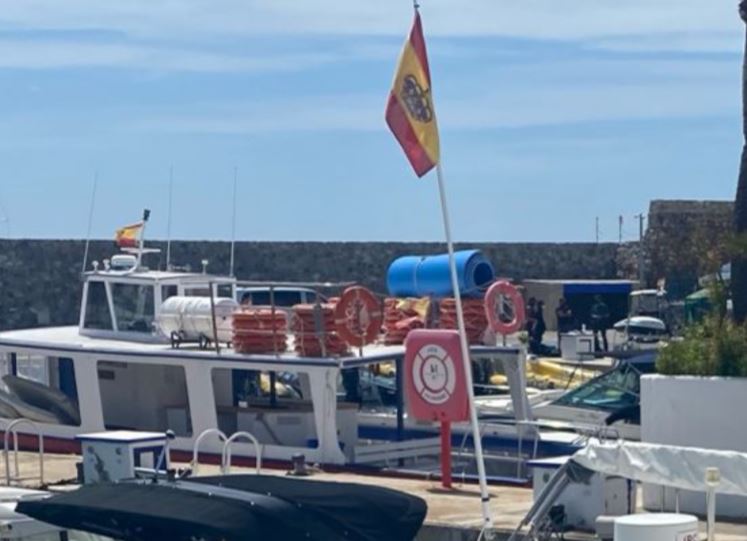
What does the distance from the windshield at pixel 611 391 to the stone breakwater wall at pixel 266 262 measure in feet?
54.0

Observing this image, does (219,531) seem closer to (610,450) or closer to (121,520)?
(121,520)

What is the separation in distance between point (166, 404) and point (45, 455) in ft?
4.57

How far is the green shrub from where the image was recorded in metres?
14.6

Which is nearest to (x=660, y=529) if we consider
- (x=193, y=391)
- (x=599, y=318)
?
(x=193, y=391)

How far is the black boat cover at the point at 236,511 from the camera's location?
34.4 feet

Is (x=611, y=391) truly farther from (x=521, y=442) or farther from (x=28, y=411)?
(x=28, y=411)

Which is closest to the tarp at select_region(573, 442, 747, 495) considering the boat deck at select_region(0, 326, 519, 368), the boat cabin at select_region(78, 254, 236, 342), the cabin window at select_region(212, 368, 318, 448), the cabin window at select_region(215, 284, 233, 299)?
the boat deck at select_region(0, 326, 519, 368)

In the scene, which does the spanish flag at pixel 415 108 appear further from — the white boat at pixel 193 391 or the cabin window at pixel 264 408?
the cabin window at pixel 264 408

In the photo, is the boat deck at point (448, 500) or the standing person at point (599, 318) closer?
the boat deck at point (448, 500)

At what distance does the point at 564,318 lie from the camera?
34.8 m

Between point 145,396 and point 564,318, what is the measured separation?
1616 cm

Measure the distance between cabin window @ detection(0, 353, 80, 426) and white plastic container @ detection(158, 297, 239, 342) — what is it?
150 cm

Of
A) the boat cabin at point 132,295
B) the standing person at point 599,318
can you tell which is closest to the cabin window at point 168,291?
→ the boat cabin at point 132,295

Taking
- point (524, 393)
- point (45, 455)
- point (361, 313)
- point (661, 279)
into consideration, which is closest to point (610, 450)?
point (361, 313)
